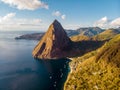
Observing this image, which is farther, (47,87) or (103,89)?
(47,87)

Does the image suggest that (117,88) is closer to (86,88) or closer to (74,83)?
(86,88)

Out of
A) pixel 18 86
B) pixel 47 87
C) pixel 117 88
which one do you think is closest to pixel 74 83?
pixel 47 87

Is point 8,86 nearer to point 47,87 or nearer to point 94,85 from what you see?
point 47,87

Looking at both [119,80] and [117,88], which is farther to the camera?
[119,80]

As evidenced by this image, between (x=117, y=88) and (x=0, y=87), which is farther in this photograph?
(x=0, y=87)

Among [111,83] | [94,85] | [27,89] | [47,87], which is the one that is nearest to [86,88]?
[94,85]

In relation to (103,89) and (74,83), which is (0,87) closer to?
(74,83)

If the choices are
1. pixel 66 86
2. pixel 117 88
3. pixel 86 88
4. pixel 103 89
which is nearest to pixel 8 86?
pixel 66 86
